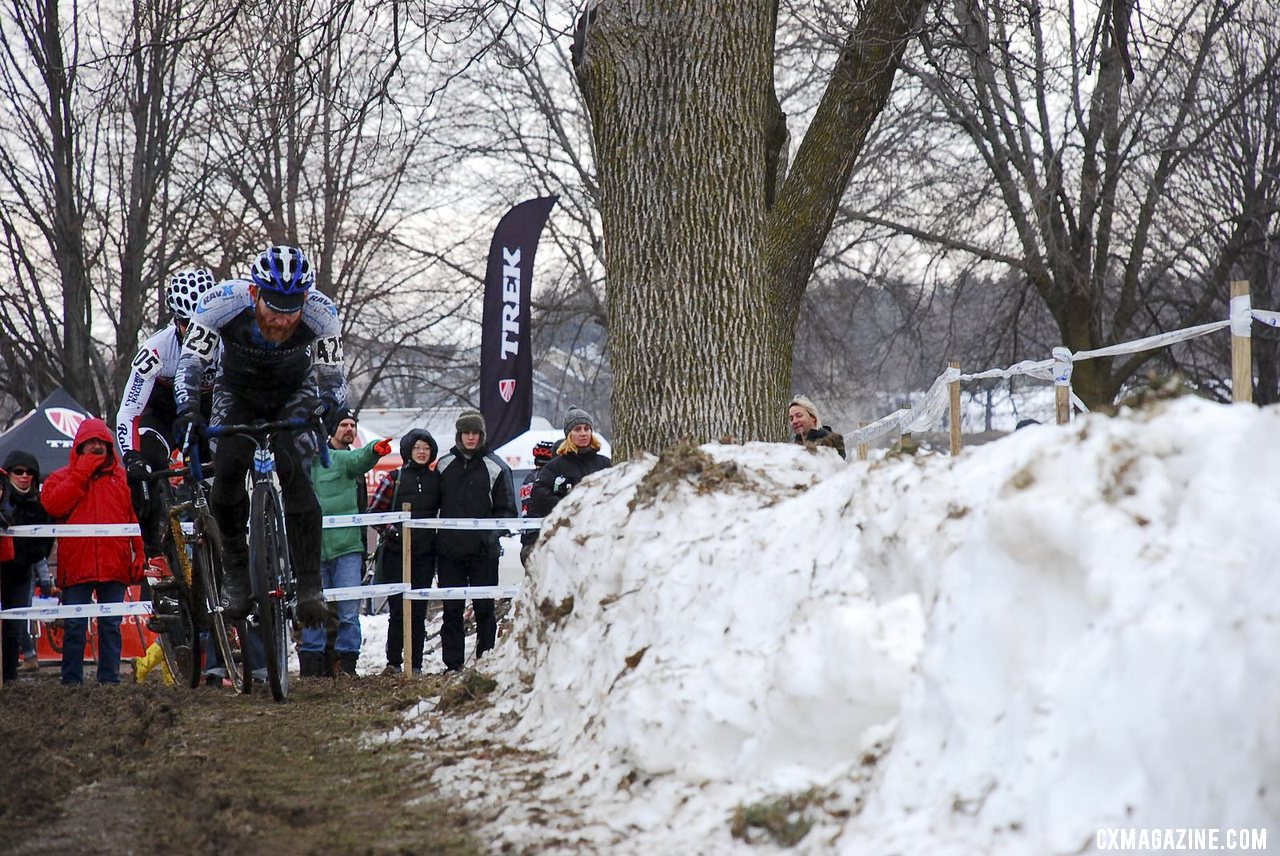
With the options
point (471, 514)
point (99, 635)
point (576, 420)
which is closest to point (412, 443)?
point (471, 514)

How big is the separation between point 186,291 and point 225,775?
144 inches

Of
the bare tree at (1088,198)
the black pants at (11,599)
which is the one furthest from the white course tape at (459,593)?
the bare tree at (1088,198)

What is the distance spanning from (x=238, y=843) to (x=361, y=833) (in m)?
0.39

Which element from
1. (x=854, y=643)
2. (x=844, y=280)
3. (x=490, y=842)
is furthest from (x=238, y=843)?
(x=844, y=280)

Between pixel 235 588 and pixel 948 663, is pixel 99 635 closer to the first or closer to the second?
pixel 235 588

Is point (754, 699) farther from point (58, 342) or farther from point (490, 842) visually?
point (58, 342)

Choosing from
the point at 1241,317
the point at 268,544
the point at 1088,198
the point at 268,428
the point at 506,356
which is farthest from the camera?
the point at 1088,198

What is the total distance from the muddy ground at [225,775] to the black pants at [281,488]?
0.86 m

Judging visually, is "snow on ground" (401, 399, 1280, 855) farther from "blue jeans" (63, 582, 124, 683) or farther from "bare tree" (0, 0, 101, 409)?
"bare tree" (0, 0, 101, 409)

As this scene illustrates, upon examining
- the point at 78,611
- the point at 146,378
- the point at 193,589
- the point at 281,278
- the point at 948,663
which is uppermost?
the point at 281,278

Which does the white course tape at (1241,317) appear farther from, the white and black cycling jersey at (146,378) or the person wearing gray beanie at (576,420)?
the white and black cycling jersey at (146,378)

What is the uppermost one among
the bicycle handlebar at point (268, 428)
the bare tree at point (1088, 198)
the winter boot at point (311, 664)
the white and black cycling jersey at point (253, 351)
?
the bare tree at point (1088, 198)

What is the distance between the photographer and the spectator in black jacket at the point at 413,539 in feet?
35.5

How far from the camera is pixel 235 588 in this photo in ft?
23.7
